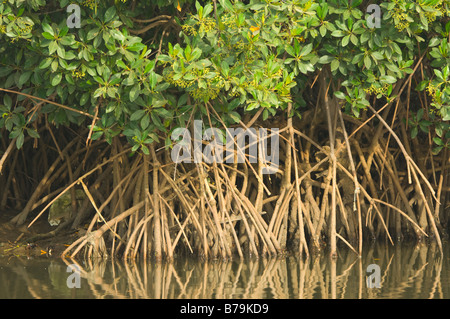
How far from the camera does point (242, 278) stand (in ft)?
21.0

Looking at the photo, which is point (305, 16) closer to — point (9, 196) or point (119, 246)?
point (119, 246)

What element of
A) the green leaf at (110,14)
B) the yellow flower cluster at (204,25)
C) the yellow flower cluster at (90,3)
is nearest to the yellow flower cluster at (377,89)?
the yellow flower cluster at (204,25)

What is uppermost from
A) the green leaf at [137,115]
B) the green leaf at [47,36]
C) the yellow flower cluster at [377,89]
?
the green leaf at [47,36]

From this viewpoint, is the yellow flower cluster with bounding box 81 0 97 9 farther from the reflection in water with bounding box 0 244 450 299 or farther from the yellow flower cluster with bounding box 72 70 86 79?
the reflection in water with bounding box 0 244 450 299

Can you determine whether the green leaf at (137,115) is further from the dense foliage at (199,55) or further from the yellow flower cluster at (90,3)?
the yellow flower cluster at (90,3)

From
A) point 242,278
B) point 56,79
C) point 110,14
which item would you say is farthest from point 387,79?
point 56,79

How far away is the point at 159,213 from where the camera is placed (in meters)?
7.40

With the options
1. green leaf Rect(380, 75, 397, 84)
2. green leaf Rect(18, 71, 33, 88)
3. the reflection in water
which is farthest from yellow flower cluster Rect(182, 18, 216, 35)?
the reflection in water

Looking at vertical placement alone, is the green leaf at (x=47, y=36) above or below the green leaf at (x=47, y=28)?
below

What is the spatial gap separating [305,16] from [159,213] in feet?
7.50

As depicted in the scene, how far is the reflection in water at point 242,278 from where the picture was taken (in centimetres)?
580

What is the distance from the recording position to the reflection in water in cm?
580

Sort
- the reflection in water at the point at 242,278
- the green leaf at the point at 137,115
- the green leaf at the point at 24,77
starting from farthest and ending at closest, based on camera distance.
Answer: the green leaf at the point at 24,77 < the green leaf at the point at 137,115 < the reflection in water at the point at 242,278

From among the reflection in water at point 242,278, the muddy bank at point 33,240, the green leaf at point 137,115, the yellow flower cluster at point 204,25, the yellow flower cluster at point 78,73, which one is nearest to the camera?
the reflection in water at point 242,278
